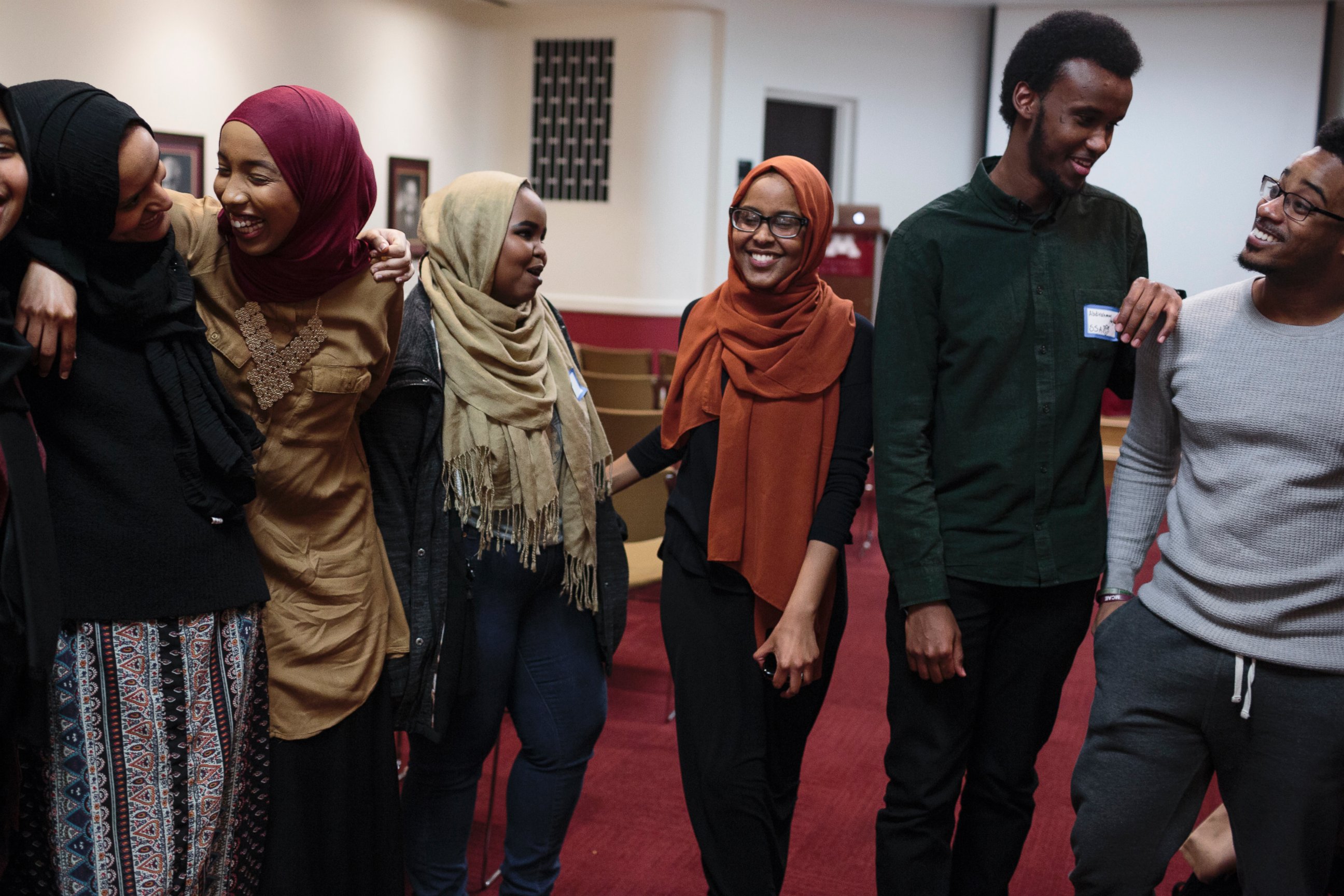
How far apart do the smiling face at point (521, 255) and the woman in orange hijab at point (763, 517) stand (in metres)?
0.36

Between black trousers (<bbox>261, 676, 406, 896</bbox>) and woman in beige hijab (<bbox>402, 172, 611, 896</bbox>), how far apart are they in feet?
0.36

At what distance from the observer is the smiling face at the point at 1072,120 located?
1771mm

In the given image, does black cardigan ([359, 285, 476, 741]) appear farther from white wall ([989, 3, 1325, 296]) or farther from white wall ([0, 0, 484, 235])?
white wall ([989, 3, 1325, 296])

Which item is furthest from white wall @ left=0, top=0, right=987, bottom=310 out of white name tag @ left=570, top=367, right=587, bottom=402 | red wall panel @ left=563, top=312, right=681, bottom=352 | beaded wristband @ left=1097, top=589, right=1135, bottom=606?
beaded wristband @ left=1097, top=589, right=1135, bottom=606

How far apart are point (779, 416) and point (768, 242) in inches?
12.0

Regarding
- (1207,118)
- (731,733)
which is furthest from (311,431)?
(1207,118)

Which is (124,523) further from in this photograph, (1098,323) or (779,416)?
(1098,323)

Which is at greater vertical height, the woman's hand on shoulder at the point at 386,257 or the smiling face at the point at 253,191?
the smiling face at the point at 253,191

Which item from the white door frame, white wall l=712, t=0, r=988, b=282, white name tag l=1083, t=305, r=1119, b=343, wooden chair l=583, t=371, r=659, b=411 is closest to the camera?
white name tag l=1083, t=305, r=1119, b=343

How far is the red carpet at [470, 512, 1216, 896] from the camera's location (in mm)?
2732

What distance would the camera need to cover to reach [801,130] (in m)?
10.4

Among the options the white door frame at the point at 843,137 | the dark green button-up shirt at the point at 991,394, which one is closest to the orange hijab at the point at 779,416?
the dark green button-up shirt at the point at 991,394

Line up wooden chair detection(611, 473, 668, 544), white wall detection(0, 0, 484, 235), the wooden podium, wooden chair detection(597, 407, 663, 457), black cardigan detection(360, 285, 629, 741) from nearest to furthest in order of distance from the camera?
black cardigan detection(360, 285, 629, 741), wooden chair detection(611, 473, 668, 544), wooden chair detection(597, 407, 663, 457), white wall detection(0, 0, 484, 235), the wooden podium

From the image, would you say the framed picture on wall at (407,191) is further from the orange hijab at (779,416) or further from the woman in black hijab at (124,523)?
the woman in black hijab at (124,523)
